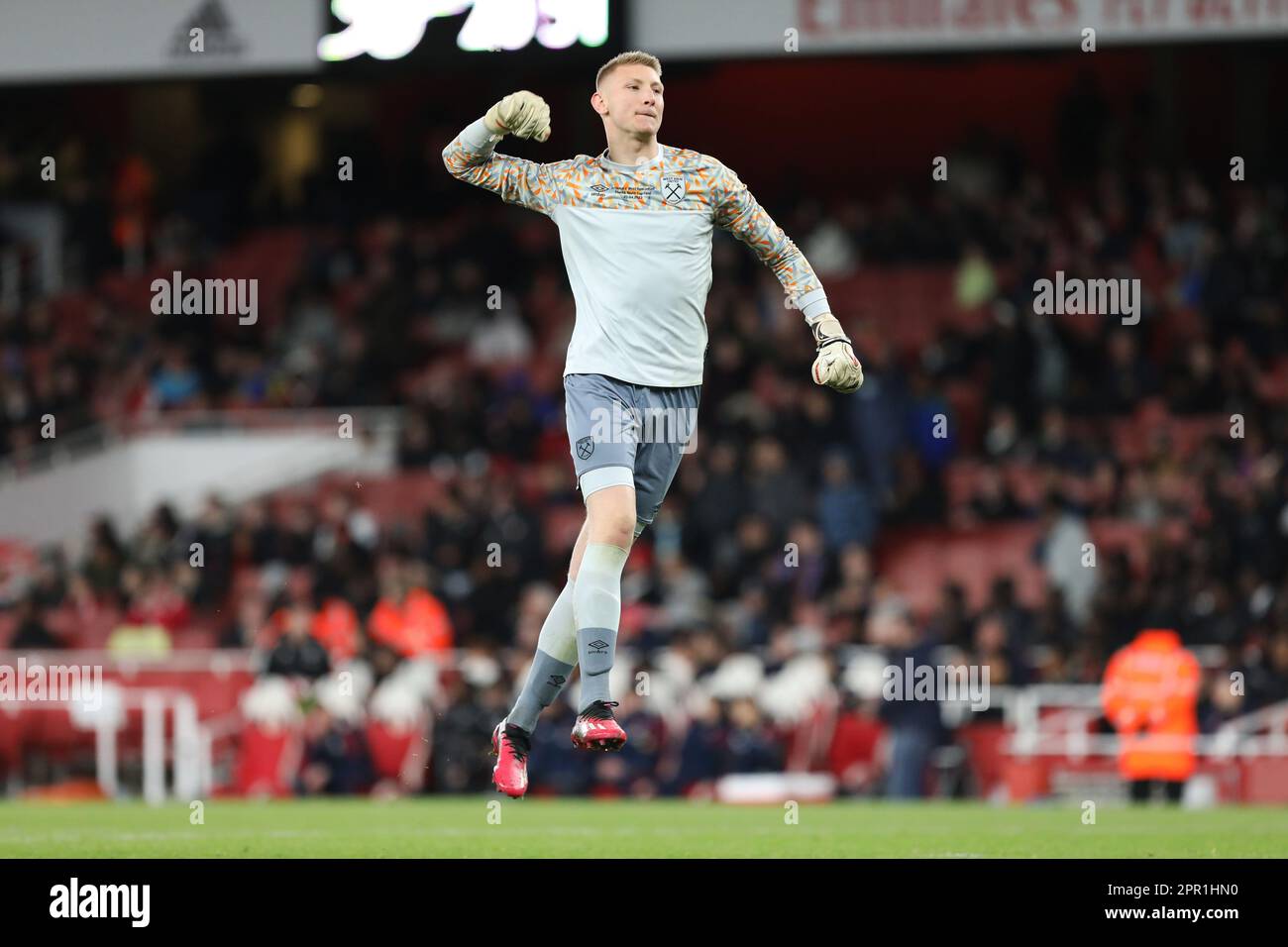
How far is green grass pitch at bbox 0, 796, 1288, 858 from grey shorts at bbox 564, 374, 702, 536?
57.1 inches

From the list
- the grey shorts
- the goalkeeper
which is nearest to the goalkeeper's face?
the goalkeeper

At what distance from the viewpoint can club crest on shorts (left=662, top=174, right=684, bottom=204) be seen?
28.4ft

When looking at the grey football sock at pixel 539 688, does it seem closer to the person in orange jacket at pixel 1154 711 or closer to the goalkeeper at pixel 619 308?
the goalkeeper at pixel 619 308

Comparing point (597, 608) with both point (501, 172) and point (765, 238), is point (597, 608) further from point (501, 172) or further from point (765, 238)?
point (501, 172)

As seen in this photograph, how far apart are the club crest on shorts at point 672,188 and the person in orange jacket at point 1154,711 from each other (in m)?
9.40

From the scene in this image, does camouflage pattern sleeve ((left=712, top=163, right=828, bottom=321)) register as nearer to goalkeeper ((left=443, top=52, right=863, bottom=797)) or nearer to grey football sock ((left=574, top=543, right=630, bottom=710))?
goalkeeper ((left=443, top=52, right=863, bottom=797))

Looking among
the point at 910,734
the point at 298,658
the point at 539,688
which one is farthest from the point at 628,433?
the point at 298,658

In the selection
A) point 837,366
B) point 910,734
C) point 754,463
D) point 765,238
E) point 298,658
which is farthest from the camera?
point 754,463

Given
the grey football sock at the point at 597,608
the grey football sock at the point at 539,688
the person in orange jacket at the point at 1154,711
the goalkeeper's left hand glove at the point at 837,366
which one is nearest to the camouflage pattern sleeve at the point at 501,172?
the goalkeeper's left hand glove at the point at 837,366

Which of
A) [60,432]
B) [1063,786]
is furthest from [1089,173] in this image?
[60,432]

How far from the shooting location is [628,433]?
852 centimetres

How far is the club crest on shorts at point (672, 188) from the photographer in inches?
340

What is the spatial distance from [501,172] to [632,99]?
630 mm

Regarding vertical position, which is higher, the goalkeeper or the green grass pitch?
the goalkeeper
